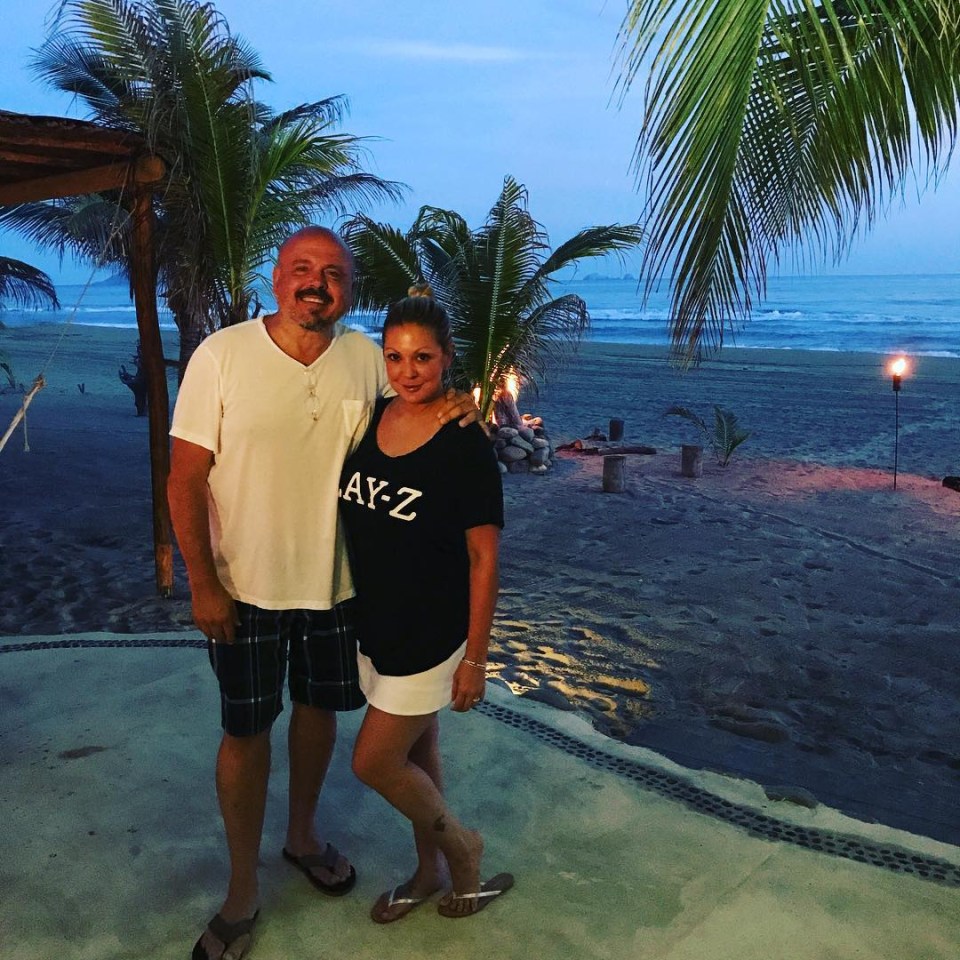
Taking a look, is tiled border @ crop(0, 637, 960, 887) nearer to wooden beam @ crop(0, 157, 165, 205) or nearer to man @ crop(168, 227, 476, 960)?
man @ crop(168, 227, 476, 960)

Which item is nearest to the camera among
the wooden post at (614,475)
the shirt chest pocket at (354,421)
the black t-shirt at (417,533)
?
the black t-shirt at (417,533)

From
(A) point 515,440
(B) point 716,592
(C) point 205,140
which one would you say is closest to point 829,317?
(A) point 515,440

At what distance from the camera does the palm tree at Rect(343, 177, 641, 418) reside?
888 centimetres

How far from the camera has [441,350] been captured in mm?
2326

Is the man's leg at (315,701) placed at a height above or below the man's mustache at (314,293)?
below

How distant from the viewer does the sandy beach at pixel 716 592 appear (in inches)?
168

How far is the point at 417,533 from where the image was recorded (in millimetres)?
2279

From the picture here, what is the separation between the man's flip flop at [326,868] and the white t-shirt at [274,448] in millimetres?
856

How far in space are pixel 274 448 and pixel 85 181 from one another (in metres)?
3.71

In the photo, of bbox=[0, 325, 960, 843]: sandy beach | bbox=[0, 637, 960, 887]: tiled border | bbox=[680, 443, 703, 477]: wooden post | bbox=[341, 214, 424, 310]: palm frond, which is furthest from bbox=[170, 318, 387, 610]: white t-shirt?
bbox=[680, 443, 703, 477]: wooden post

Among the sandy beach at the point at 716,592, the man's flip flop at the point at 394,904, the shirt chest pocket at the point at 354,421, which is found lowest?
the sandy beach at the point at 716,592

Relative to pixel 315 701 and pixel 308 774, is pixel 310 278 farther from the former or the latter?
pixel 308 774

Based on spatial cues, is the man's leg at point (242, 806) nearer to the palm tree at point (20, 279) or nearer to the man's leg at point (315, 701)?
the man's leg at point (315, 701)

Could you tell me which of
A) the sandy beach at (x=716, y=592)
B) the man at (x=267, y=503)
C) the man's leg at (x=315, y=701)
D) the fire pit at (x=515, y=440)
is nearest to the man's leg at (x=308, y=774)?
the man's leg at (x=315, y=701)
